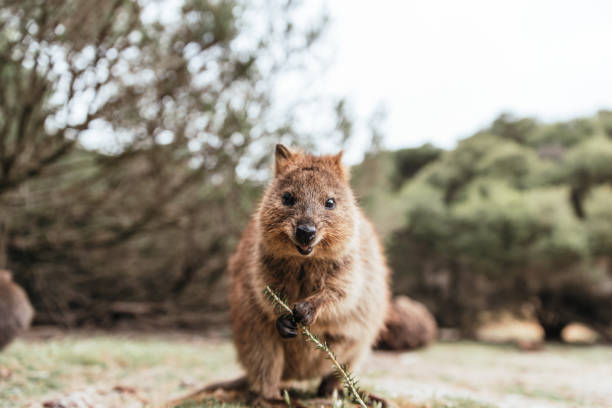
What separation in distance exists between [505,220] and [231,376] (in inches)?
243

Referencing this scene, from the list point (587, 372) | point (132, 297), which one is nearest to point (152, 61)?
point (132, 297)

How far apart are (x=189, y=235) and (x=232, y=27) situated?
341cm

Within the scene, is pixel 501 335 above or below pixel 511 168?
below

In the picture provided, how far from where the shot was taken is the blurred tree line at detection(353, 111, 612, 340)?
310 inches

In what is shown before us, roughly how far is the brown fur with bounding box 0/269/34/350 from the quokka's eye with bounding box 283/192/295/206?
3194 mm

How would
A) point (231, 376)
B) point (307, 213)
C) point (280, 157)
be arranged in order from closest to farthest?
point (307, 213) → point (280, 157) → point (231, 376)

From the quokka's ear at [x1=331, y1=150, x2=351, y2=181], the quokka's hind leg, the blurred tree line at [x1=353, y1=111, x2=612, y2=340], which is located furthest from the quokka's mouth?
the blurred tree line at [x1=353, y1=111, x2=612, y2=340]

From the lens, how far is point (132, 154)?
17.9ft

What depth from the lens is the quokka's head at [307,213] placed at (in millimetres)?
2154

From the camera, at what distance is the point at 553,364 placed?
19.0ft

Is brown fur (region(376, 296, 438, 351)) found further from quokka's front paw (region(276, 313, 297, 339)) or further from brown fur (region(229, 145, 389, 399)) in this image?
quokka's front paw (region(276, 313, 297, 339))

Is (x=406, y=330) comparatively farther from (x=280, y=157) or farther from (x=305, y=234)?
(x=305, y=234)

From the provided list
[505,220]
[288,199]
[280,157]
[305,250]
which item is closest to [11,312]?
[280,157]

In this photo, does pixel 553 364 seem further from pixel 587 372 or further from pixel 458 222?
pixel 458 222
